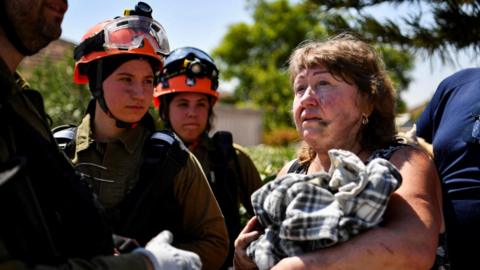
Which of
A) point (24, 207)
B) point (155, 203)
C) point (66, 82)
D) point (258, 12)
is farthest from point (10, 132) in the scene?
point (258, 12)

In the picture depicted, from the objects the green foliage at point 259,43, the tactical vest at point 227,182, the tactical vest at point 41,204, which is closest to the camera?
the tactical vest at point 41,204

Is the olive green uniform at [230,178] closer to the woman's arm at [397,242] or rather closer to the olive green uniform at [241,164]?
the olive green uniform at [241,164]

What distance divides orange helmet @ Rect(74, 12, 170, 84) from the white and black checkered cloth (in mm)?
1269

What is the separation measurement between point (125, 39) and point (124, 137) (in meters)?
0.55

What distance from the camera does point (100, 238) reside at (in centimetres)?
213

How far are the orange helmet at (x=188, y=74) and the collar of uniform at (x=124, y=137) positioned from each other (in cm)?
137

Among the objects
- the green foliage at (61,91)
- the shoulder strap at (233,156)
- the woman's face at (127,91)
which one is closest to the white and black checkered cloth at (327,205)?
the woman's face at (127,91)

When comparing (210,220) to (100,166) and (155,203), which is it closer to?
(155,203)

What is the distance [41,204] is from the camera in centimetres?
202

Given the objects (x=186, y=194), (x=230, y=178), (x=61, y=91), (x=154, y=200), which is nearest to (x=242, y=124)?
(x=61, y=91)

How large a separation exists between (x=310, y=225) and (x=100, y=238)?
818mm

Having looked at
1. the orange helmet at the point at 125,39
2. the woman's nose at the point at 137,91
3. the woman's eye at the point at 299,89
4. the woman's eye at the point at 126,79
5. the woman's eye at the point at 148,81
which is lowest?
the woman's eye at the point at 299,89

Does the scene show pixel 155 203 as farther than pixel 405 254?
Yes

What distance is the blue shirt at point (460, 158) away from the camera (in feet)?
9.27
